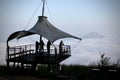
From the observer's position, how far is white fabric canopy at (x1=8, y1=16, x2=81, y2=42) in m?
24.0

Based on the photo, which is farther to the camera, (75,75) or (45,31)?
(45,31)

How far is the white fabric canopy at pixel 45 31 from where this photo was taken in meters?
24.0

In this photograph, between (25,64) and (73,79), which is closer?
(73,79)

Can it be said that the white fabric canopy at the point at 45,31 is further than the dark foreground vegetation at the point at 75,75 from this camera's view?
Yes

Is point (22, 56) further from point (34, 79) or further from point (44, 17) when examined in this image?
point (34, 79)

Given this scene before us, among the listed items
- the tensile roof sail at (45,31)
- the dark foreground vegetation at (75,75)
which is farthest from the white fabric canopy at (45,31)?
the dark foreground vegetation at (75,75)

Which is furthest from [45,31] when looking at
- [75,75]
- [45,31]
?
[75,75]

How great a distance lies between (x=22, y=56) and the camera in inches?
1022

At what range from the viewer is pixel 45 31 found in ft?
81.6

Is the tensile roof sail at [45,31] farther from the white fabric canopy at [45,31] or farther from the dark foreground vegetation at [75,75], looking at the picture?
the dark foreground vegetation at [75,75]

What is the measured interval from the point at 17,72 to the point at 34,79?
3232 millimetres

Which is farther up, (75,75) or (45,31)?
(45,31)

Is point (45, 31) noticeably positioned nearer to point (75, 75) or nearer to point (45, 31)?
point (45, 31)

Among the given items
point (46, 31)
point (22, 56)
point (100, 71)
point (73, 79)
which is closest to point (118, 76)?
point (100, 71)
